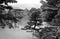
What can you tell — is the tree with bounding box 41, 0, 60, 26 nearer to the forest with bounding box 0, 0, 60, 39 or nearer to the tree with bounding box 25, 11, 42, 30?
the forest with bounding box 0, 0, 60, 39

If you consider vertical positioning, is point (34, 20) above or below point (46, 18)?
below

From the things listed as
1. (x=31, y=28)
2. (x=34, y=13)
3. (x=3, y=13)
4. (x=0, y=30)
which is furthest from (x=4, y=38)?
(x=34, y=13)

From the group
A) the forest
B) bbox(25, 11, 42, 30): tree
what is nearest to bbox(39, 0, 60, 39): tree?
the forest

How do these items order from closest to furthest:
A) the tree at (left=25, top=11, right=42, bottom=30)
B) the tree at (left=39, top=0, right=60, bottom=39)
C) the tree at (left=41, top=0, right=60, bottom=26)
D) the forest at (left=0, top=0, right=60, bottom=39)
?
the forest at (left=0, top=0, right=60, bottom=39)
the tree at (left=39, top=0, right=60, bottom=39)
the tree at (left=41, top=0, right=60, bottom=26)
the tree at (left=25, top=11, right=42, bottom=30)

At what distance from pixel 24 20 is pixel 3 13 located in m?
3.85

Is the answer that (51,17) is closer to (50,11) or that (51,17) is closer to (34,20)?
(50,11)

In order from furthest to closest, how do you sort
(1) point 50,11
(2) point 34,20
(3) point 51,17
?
(2) point 34,20, (3) point 51,17, (1) point 50,11

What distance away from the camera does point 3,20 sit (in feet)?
12.0

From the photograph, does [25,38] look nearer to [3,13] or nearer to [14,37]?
[14,37]

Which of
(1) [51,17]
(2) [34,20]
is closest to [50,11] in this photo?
(1) [51,17]

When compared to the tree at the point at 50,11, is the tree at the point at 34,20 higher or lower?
lower

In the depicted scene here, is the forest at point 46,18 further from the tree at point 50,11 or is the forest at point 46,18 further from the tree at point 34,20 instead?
the tree at point 34,20

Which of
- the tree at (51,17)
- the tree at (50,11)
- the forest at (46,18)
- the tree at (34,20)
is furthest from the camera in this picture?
the tree at (34,20)

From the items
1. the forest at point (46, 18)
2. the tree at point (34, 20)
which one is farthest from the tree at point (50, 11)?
the tree at point (34, 20)
